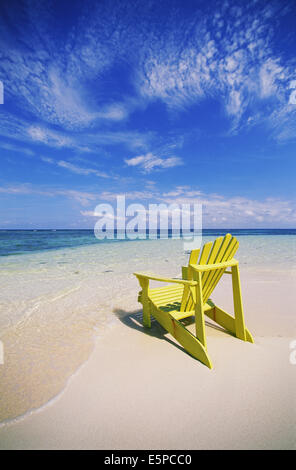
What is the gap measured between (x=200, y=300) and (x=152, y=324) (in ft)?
5.03

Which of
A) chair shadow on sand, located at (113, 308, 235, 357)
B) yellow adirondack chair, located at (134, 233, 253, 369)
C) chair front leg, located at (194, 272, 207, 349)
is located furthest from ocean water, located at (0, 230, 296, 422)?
chair front leg, located at (194, 272, 207, 349)

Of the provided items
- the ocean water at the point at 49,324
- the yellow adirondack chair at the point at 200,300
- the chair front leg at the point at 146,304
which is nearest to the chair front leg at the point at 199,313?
the yellow adirondack chair at the point at 200,300

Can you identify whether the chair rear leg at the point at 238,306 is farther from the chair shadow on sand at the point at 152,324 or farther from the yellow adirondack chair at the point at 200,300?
the chair shadow on sand at the point at 152,324

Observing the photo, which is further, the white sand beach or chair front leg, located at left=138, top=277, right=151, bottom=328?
chair front leg, located at left=138, top=277, right=151, bottom=328

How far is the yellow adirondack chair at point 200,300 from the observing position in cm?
241

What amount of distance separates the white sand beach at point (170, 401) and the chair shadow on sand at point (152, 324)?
0.08m

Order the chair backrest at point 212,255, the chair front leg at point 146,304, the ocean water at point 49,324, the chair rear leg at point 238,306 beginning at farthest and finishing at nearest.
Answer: the chair front leg at point 146,304
the chair rear leg at point 238,306
the chair backrest at point 212,255
the ocean water at point 49,324

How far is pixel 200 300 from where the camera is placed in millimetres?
2410

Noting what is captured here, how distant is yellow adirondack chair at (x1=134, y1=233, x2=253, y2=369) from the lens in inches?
95.0

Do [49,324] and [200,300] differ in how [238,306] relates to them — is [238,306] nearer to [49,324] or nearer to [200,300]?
[200,300]

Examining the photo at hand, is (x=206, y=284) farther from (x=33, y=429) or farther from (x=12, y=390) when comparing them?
(x=12, y=390)

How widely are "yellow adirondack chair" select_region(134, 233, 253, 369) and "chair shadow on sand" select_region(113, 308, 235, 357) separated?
4.0 inches

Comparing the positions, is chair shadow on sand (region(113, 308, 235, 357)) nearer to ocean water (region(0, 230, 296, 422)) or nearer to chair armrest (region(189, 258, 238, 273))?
ocean water (region(0, 230, 296, 422))
